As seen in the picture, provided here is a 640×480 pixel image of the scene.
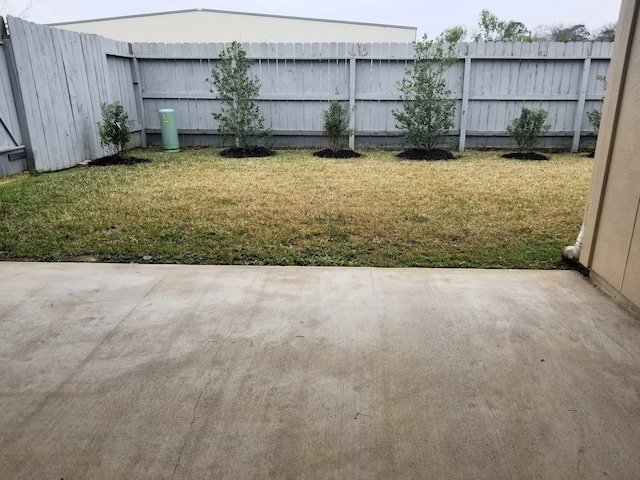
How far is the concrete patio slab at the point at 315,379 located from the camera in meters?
1.53

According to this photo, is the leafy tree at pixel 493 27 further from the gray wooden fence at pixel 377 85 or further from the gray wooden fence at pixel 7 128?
the gray wooden fence at pixel 7 128

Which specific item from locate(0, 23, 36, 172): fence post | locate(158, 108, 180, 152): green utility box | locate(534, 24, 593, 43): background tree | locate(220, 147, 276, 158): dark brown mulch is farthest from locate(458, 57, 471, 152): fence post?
locate(534, 24, 593, 43): background tree

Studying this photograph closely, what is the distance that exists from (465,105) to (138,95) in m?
6.57

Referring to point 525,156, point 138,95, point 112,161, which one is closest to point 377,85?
point 525,156

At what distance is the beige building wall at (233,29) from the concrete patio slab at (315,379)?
21.0 meters

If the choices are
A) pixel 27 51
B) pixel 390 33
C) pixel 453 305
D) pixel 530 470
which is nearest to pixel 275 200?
pixel 453 305

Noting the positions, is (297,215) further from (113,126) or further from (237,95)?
(237,95)

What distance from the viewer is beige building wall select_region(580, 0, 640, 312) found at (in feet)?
8.39

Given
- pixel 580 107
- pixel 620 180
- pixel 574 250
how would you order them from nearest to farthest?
1. pixel 620 180
2. pixel 574 250
3. pixel 580 107

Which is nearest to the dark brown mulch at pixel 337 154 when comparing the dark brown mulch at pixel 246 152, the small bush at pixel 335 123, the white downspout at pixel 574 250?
the small bush at pixel 335 123

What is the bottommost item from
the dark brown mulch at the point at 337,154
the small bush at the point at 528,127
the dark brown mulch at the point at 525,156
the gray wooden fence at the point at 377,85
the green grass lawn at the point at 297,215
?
the green grass lawn at the point at 297,215

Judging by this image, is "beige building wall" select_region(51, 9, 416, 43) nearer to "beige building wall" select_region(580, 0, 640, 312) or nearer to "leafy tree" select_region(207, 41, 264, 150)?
"leafy tree" select_region(207, 41, 264, 150)

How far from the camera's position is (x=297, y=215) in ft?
14.6

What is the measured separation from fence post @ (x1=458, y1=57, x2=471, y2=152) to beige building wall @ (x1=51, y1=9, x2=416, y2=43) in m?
14.3
